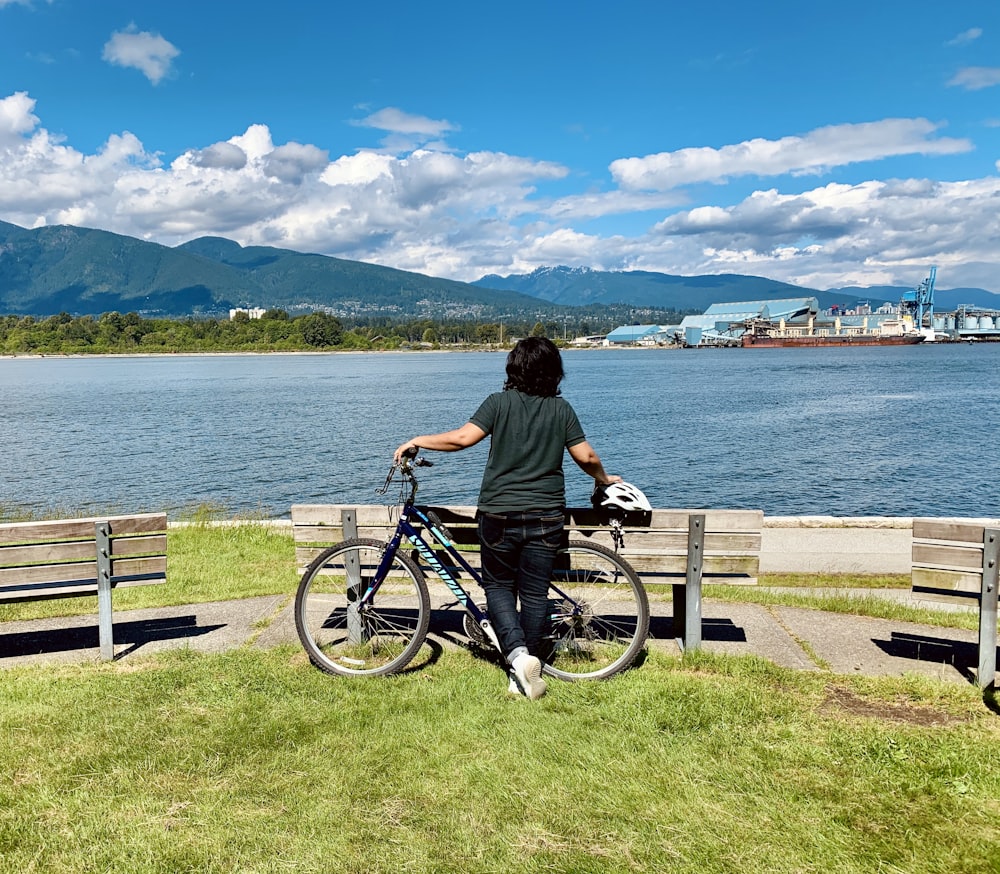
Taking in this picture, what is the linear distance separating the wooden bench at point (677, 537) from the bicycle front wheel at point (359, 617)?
257 mm

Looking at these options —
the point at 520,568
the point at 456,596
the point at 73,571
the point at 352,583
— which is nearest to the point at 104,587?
the point at 73,571

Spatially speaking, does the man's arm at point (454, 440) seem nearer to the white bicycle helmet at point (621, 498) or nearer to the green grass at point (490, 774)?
the white bicycle helmet at point (621, 498)

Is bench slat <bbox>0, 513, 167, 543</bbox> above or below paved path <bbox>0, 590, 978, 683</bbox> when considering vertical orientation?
above

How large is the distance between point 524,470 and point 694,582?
5.79 ft

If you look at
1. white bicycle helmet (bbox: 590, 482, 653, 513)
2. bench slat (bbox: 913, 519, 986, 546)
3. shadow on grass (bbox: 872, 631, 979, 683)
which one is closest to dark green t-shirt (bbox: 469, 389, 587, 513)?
white bicycle helmet (bbox: 590, 482, 653, 513)

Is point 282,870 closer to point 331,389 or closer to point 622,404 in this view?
point 622,404

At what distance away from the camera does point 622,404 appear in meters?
60.8

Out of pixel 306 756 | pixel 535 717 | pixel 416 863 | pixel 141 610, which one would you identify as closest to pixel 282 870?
pixel 416 863

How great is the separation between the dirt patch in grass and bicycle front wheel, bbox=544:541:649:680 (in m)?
1.28

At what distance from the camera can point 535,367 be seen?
17.7 feet

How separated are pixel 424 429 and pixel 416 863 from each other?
41317 millimetres

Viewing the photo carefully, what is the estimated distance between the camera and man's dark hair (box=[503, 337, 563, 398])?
17.7 ft

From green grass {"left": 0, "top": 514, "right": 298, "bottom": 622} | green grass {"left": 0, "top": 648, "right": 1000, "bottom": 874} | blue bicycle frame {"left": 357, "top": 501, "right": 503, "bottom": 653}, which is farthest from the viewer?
green grass {"left": 0, "top": 514, "right": 298, "bottom": 622}

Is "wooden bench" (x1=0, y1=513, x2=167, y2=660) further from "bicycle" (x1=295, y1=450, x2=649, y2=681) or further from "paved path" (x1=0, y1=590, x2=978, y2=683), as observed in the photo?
"bicycle" (x1=295, y1=450, x2=649, y2=681)
